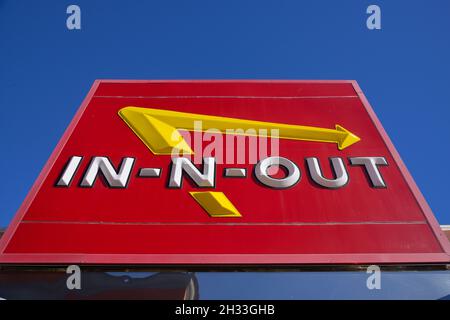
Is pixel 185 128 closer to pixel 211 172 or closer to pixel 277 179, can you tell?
pixel 211 172

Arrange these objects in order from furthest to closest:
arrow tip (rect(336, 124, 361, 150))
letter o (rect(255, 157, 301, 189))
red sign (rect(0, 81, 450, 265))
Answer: arrow tip (rect(336, 124, 361, 150)) < letter o (rect(255, 157, 301, 189)) < red sign (rect(0, 81, 450, 265))

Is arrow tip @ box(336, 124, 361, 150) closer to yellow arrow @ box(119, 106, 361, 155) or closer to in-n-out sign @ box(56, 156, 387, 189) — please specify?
yellow arrow @ box(119, 106, 361, 155)

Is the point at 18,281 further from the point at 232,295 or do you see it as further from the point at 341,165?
the point at 341,165

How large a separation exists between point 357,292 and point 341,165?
6.01 ft

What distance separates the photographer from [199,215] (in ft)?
17.2

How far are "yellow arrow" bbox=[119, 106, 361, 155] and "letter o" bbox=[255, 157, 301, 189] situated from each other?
0.59 meters

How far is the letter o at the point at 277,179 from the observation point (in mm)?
5621

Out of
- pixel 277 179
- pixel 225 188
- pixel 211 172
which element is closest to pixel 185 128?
pixel 211 172

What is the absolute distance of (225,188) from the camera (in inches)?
220

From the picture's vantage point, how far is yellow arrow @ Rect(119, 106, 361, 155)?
6254 millimetres

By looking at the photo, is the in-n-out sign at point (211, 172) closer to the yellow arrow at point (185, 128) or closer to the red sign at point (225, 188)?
the red sign at point (225, 188)

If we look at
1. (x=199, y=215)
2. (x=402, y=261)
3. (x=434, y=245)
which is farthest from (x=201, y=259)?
(x=434, y=245)

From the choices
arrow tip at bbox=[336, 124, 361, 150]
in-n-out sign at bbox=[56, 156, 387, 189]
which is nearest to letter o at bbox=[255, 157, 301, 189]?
in-n-out sign at bbox=[56, 156, 387, 189]

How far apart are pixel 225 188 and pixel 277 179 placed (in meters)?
0.75
